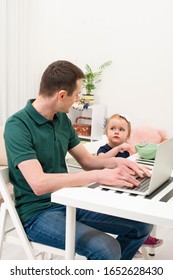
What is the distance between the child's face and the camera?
2.35 m

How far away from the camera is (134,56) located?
12.5 feet

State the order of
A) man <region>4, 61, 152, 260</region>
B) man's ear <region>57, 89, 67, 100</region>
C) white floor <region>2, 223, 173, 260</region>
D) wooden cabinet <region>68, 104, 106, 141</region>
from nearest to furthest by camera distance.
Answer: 1. man <region>4, 61, 152, 260</region>
2. man's ear <region>57, 89, 67, 100</region>
3. white floor <region>2, 223, 173, 260</region>
4. wooden cabinet <region>68, 104, 106, 141</region>

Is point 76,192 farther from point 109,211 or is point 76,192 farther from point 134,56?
point 134,56

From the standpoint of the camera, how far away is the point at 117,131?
2.38 meters

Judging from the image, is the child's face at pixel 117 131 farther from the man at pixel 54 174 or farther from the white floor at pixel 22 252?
the white floor at pixel 22 252

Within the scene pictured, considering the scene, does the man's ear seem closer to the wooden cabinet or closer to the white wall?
the white wall

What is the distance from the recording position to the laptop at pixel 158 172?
4.29 ft

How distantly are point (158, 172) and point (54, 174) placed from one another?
41 cm

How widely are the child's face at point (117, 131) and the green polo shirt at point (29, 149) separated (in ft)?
2.37

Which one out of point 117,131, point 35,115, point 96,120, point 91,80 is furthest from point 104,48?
point 35,115

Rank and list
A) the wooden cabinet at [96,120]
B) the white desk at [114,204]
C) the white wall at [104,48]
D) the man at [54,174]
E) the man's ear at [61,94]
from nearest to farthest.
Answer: the white desk at [114,204] < the man at [54,174] < the man's ear at [61,94] < the white wall at [104,48] < the wooden cabinet at [96,120]

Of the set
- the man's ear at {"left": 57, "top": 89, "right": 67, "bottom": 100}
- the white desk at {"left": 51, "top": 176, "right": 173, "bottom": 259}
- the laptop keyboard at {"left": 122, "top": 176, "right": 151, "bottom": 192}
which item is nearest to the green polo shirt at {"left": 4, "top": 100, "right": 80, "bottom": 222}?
the man's ear at {"left": 57, "top": 89, "right": 67, "bottom": 100}

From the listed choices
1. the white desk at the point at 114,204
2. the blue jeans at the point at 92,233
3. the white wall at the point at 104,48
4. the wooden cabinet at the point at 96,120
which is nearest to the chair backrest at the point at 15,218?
the blue jeans at the point at 92,233
